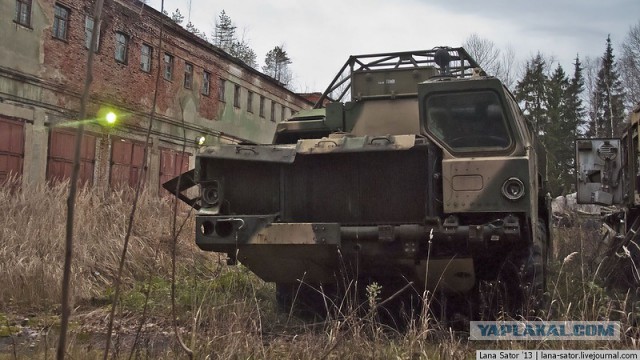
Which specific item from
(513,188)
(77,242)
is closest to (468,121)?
(513,188)

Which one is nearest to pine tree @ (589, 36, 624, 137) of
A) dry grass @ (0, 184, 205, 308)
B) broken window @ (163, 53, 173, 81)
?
broken window @ (163, 53, 173, 81)

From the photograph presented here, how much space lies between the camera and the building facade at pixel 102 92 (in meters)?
17.6

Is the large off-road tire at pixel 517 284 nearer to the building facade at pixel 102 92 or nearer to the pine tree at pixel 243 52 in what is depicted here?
the building facade at pixel 102 92

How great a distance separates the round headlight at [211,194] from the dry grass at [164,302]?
738mm

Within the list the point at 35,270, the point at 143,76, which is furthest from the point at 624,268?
the point at 143,76

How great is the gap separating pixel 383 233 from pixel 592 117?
4849 centimetres

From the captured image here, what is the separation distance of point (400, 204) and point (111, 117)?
18076mm

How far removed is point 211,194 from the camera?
5.66 metres

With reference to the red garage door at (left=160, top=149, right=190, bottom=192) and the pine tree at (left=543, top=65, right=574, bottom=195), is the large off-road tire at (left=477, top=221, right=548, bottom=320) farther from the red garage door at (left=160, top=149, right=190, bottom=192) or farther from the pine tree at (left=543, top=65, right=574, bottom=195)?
the pine tree at (left=543, top=65, right=574, bottom=195)

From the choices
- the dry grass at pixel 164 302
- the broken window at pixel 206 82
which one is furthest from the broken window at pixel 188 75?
the dry grass at pixel 164 302

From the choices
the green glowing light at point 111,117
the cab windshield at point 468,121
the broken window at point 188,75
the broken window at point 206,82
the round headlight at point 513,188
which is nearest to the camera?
the round headlight at point 513,188

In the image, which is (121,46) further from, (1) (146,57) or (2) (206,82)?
(2) (206,82)

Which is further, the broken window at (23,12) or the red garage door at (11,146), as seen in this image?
the broken window at (23,12)

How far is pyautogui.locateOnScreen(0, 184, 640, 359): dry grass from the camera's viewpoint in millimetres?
3830
